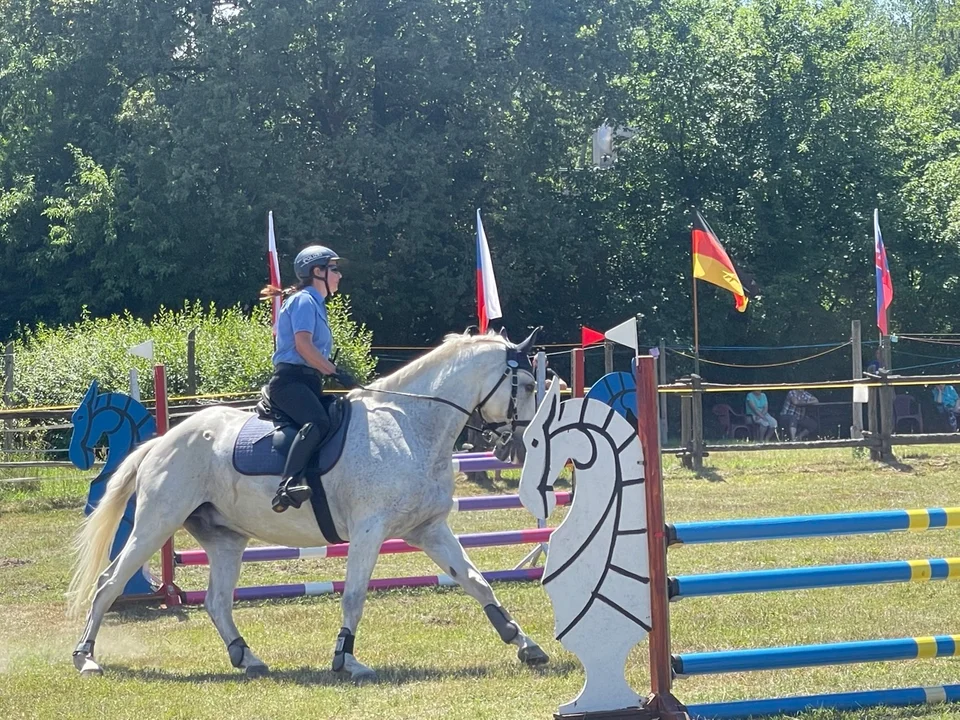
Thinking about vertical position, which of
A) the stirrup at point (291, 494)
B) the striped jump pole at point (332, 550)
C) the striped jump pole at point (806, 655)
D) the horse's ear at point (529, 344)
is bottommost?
the striped jump pole at point (332, 550)

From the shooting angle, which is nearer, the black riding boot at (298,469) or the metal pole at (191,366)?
the black riding boot at (298,469)

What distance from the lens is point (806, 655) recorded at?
18.9ft

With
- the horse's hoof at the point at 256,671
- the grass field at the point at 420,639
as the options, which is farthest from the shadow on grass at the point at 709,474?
the horse's hoof at the point at 256,671

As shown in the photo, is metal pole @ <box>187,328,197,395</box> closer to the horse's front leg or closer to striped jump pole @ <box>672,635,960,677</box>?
the horse's front leg

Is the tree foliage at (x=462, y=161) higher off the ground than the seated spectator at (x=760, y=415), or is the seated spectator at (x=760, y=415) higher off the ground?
the tree foliage at (x=462, y=161)

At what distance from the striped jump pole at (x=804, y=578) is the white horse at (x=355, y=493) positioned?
6.68ft

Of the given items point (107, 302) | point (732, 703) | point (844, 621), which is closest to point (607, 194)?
point (107, 302)

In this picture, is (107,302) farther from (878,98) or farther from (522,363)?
(522,363)

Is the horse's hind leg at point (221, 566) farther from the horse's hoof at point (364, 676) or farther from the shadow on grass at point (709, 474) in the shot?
the shadow on grass at point (709, 474)

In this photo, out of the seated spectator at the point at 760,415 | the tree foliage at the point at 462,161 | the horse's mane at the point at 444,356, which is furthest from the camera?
the tree foliage at the point at 462,161

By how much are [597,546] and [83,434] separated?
5905 millimetres

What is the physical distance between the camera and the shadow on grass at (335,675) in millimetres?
7195

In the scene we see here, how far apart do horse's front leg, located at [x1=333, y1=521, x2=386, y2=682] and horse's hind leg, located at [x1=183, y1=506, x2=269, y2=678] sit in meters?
0.85

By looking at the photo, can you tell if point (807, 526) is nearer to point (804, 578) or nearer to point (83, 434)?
point (804, 578)
